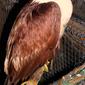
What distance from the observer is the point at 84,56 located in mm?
3885

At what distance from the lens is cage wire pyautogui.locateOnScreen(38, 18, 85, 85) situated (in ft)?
12.8

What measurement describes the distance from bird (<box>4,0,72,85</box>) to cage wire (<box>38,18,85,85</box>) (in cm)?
95

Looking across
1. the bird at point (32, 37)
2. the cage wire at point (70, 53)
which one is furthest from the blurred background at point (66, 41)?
the bird at point (32, 37)

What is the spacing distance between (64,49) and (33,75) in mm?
1063

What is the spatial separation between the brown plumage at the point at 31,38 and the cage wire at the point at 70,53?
963 millimetres

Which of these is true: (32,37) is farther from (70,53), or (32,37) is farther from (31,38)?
(70,53)

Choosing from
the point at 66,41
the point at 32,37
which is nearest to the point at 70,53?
the point at 66,41

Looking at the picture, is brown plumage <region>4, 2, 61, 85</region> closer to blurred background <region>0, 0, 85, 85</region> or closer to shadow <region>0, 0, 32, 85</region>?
blurred background <region>0, 0, 85, 85</region>

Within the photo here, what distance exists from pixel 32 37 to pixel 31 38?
2 cm

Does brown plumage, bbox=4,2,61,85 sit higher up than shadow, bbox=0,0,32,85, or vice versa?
brown plumage, bbox=4,2,61,85

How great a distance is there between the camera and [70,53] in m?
4.10

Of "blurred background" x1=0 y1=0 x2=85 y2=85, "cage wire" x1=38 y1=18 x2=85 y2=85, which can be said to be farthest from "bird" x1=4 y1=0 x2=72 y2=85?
"cage wire" x1=38 y1=18 x2=85 y2=85

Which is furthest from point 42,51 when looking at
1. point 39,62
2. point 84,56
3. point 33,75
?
point 84,56

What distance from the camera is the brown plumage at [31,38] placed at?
2791 millimetres
